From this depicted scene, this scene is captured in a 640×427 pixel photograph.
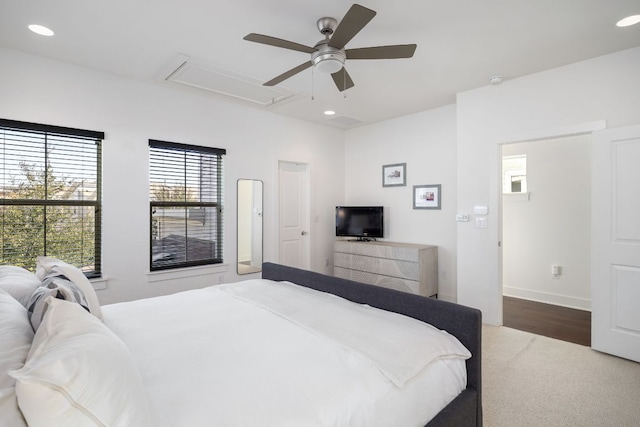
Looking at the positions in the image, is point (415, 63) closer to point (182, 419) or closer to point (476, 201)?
point (476, 201)

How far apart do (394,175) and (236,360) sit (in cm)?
420

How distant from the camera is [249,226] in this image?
4.40 metres

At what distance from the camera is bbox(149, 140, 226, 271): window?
3.67 m

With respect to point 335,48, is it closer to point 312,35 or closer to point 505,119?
point 312,35

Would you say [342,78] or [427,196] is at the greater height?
[342,78]

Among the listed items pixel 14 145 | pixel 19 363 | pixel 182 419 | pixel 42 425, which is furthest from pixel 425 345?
pixel 14 145

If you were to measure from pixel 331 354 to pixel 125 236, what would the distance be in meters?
2.97

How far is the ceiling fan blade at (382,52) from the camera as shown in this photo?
220cm

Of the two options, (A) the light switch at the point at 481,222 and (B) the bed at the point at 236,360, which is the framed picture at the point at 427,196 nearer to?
(A) the light switch at the point at 481,222

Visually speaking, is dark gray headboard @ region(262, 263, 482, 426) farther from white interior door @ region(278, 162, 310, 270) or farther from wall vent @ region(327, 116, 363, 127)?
wall vent @ region(327, 116, 363, 127)

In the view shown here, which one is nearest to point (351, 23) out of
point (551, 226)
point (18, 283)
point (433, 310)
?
point (433, 310)

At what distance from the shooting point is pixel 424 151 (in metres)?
4.70

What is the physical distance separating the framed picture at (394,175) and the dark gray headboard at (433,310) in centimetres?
298

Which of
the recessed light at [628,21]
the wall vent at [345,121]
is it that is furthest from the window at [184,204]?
the recessed light at [628,21]
